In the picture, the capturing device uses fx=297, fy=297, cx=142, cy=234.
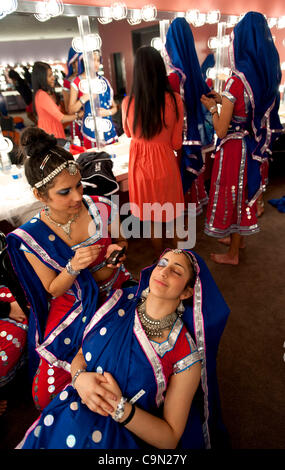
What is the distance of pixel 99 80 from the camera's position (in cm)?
256

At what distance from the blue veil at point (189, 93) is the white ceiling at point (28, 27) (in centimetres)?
83

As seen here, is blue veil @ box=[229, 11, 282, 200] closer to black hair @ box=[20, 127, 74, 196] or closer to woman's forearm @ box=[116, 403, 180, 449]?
black hair @ box=[20, 127, 74, 196]

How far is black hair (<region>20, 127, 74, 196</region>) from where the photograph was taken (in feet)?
3.61

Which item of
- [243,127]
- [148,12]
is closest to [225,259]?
[243,127]

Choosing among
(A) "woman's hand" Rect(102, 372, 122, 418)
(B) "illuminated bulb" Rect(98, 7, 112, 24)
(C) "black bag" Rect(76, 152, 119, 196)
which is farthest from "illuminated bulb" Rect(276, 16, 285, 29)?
(A) "woman's hand" Rect(102, 372, 122, 418)

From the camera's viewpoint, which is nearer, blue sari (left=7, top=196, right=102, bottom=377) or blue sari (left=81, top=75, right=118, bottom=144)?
blue sari (left=7, top=196, right=102, bottom=377)

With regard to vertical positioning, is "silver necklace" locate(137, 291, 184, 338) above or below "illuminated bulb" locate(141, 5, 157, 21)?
below

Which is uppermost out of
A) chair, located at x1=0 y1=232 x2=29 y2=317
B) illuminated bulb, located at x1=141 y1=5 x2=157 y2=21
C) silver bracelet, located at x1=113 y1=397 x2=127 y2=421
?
illuminated bulb, located at x1=141 y1=5 x2=157 y2=21

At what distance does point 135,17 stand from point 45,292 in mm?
2623

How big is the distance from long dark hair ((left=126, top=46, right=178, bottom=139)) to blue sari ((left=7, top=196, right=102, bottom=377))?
0.96 metres

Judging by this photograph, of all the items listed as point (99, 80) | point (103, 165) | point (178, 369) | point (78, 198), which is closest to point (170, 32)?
point (99, 80)

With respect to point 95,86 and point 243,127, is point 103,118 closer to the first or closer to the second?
point 95,86
